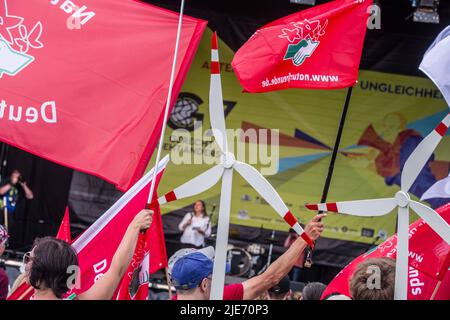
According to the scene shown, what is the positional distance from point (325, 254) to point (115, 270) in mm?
8822

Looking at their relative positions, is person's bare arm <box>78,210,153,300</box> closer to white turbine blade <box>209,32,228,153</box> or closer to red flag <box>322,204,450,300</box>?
white turbine blade <box>209,32,228,153</box>

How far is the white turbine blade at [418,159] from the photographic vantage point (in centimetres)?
473

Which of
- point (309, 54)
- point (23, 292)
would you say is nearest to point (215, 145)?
point (309, 54)

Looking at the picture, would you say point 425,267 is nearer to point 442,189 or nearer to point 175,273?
point 442,189

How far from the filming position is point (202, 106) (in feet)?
39.5

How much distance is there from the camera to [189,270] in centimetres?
384

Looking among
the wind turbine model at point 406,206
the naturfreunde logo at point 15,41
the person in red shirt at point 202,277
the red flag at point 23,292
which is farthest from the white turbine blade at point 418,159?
the naturfreunde logo at point 15,41

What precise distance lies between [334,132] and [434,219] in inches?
293

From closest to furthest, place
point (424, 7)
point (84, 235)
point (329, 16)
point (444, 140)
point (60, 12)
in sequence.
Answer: point (84, 235) < point (329, 16) < point (60, 12) < point (424, 7) < point (444, 140)

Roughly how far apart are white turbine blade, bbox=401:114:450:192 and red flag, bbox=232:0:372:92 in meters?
0.91

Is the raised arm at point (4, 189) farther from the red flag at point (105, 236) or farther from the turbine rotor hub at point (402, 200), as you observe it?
the turbine rotor hub at point (402, 200)

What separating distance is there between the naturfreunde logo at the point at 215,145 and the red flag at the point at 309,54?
19.9 feet
